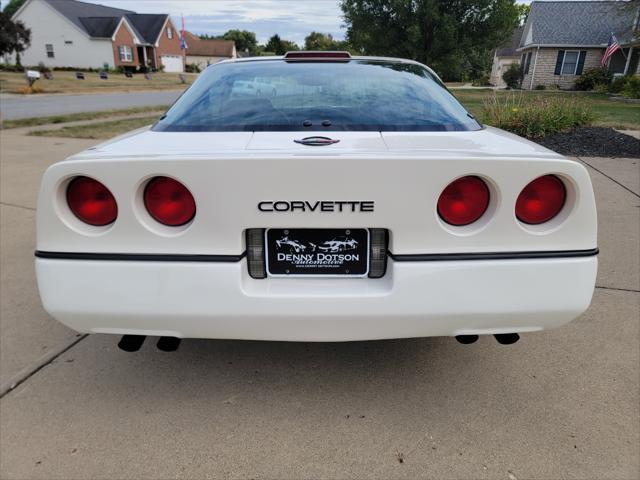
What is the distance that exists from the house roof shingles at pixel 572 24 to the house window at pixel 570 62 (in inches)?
24.9

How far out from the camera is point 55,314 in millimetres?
1952

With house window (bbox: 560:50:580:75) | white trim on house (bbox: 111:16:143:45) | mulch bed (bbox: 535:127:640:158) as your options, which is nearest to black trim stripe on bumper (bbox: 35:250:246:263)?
mulch bed (bbox: 535:127:640:158)

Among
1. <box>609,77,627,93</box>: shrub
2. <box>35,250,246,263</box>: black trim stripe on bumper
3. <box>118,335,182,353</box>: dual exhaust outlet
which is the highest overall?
<box>35,250,246,263</box>: black trim stripe on bumper

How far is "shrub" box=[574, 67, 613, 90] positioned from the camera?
29.7m

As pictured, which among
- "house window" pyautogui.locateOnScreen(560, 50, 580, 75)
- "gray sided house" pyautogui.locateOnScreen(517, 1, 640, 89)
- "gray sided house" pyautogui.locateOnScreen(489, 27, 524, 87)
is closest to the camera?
"gray sided house" pyautogui.locateOnScreen(517, 1, 640, 89)

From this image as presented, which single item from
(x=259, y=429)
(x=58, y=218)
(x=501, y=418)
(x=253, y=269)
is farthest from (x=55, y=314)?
(x=501, y=418)

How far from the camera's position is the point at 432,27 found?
27.9 meters

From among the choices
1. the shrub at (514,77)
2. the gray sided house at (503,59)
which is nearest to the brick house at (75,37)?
the gray sided house at (503,59)

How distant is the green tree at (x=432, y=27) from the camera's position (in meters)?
27.5

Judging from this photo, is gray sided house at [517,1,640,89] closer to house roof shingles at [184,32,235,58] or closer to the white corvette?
the white corvette

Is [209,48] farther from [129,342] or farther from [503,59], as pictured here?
[129,342]

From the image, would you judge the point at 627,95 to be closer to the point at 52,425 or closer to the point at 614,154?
the point at 614,154

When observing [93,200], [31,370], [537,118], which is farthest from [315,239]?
[537,118]

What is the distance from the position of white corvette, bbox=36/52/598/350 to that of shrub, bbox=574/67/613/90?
32.9 metres
